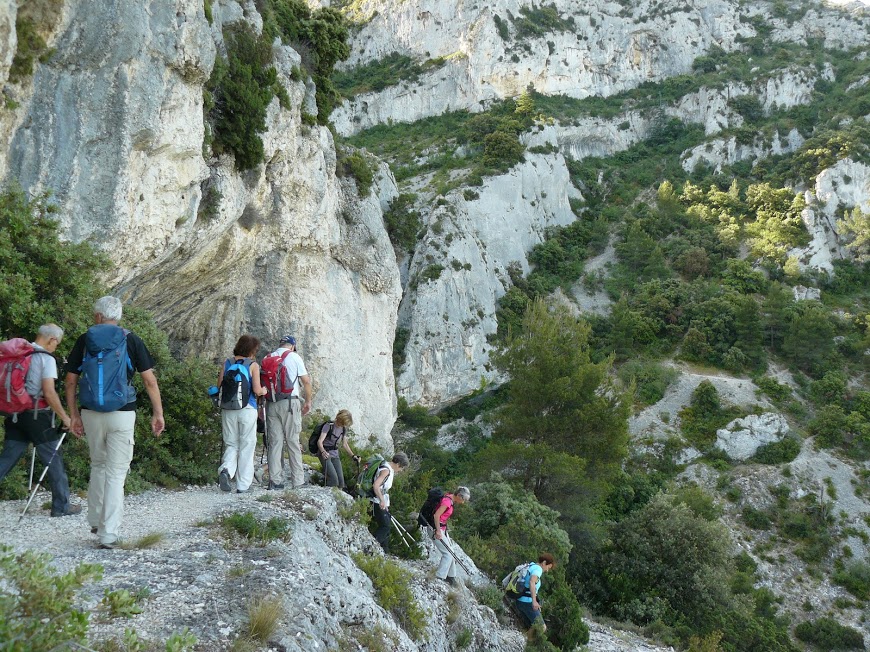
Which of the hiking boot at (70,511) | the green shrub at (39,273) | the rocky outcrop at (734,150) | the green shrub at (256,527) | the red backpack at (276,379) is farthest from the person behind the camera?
the rocky outcrop at (734,150)

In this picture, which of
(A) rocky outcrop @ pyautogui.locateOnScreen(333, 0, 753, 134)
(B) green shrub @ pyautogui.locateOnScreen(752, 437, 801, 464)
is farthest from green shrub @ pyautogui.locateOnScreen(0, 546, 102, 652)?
(A) rocky outcrop @ pyautogui.locateOnScreen(333, 0, 753, 134)

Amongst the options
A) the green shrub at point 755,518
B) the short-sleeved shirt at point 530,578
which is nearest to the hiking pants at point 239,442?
the short-sleeved shirt at point 530,578

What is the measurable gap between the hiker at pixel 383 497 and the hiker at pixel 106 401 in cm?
352

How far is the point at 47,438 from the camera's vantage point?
520 cm

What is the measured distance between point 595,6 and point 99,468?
74.7 meters

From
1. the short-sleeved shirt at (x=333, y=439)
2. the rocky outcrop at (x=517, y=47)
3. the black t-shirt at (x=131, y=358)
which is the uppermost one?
the rocky outcrop at (x=517, y=47)

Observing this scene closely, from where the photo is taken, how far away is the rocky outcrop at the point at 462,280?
3194 centimetres

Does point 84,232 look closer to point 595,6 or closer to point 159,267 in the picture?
point 159,267

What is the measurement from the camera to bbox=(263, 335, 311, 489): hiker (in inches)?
295

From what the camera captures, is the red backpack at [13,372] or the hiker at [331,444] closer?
the red backpack at [13,372]

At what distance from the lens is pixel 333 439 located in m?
8.63

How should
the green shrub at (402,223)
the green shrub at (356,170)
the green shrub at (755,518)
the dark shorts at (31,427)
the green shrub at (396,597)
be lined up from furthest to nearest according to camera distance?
1. the green shrub at (402,223)
2. the green shrub at (755,518)
3. the green shrub at (356,170)
4. the green shrub at (396,597)
5. the dark shorts at (31,427)

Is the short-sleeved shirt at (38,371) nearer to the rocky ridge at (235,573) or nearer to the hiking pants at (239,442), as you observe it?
the rocky ridge at (235,573)

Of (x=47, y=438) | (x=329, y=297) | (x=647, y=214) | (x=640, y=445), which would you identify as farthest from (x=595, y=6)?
(x=47, y=438)
